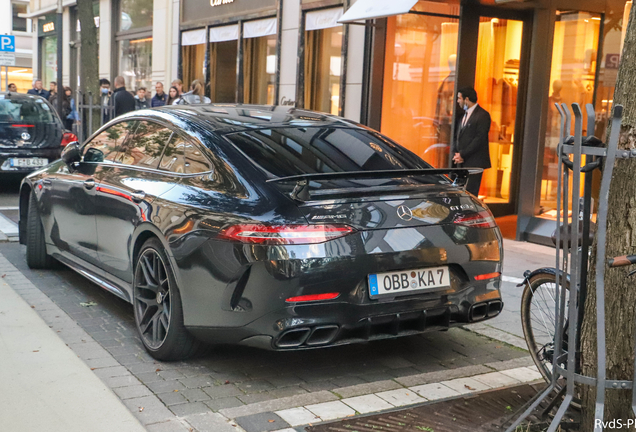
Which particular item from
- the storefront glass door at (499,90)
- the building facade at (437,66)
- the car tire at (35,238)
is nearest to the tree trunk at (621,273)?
the car tire at (35,238)

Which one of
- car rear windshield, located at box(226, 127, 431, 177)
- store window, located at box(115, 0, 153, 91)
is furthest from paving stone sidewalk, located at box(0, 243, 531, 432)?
store window, located at box(115, 0, 153, 91)

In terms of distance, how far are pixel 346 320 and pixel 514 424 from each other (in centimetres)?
102

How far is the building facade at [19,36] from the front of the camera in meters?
49.2

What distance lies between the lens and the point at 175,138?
5031mm

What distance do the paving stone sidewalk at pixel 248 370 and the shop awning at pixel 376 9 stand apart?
551 centimetres

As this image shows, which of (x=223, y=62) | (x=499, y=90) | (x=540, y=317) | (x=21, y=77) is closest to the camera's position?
(x=540, y=317)

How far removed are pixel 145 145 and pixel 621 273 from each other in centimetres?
337

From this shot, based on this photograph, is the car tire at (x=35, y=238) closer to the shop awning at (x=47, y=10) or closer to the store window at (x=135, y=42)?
the store window at (x=135, y=42)

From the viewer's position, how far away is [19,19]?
50875 millimetres

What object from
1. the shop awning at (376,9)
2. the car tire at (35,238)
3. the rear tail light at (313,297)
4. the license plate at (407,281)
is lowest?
the car tire at (35,238)

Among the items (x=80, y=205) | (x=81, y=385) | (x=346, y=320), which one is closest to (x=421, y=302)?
(x=346, y=320)

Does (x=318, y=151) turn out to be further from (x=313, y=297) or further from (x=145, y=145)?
(x=145, y=145)

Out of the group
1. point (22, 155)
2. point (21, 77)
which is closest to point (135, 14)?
point (22, 155)

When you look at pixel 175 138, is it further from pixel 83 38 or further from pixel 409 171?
pixel 83 38
